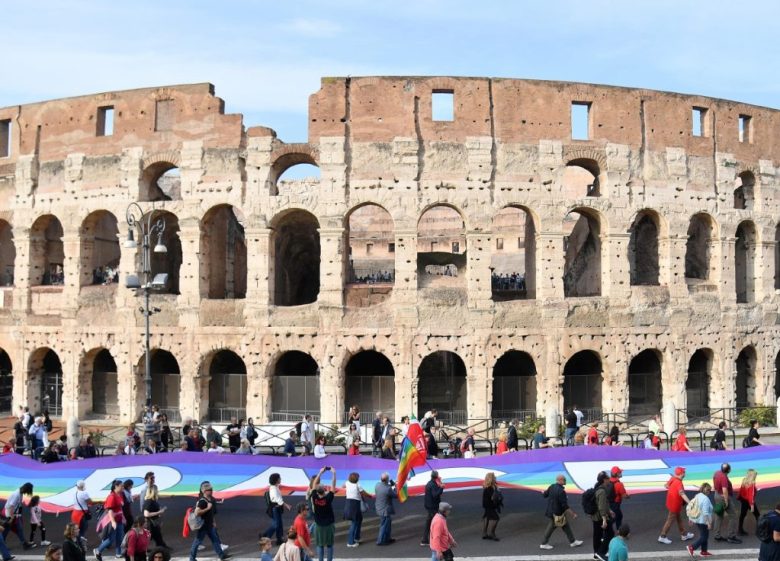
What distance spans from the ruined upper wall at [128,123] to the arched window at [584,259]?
1190 cm

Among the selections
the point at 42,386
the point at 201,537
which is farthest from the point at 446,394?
the point at 42,386

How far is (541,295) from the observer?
2245cm

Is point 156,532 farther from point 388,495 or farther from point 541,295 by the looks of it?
point 541,295

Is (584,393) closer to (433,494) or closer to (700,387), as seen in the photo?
(700,387)

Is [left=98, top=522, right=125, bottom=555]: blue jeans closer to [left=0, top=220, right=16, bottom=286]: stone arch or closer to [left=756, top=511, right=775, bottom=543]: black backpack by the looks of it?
[left=756, top=511, right=775, bottom=543]: black backpack

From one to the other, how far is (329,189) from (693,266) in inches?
560

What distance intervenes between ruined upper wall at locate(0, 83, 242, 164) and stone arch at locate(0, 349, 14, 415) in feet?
27.3

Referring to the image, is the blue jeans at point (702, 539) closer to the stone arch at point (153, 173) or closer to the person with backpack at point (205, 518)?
the person with backpack at point (205, 518)

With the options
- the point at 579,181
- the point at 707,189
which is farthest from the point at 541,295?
the point at 579,181

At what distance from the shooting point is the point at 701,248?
2666 cm

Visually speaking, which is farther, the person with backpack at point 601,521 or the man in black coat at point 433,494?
the man in black coat at point 433,494

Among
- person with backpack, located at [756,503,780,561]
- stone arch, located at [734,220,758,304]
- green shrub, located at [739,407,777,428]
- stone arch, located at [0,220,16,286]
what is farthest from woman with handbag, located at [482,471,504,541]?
stone arch, located at [0,220,16,286]

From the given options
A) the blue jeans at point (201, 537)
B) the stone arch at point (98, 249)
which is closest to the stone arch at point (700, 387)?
the blue jeans at point (201, 537)

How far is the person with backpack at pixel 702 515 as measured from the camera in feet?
34.7
